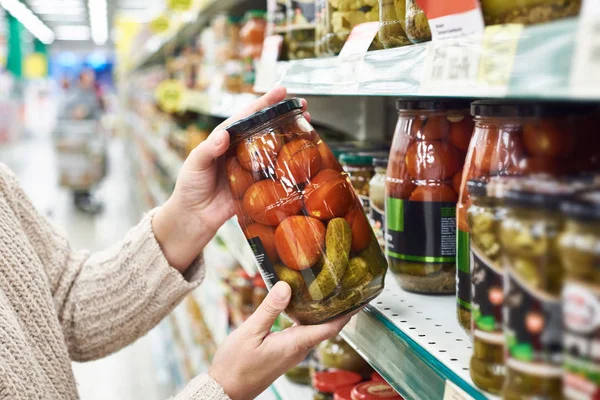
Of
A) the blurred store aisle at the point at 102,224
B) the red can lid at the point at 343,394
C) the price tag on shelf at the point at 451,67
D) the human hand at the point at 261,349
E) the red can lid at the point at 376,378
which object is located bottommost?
the blurred store aisle at the point at 102,224

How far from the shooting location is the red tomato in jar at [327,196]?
2.87 feet

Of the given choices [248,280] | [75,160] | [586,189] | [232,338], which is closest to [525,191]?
[586,189]

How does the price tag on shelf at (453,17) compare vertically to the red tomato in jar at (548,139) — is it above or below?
above

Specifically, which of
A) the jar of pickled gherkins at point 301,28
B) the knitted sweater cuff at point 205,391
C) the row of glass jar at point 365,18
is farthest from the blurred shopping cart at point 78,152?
the knitted sweater cuff at point 205,391

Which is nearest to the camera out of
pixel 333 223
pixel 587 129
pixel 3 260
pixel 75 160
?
pixel 587 129

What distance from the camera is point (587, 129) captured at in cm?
65

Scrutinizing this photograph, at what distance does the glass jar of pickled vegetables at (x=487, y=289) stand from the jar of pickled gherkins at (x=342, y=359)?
2.43ft

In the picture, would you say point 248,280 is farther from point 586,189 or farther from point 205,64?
point 586,189

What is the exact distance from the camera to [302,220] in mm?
865

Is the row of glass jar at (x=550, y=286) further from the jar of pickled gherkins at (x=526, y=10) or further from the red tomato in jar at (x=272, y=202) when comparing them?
the red tomato in jar at (x=272, y=202)

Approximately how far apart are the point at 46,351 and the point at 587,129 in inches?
40.2

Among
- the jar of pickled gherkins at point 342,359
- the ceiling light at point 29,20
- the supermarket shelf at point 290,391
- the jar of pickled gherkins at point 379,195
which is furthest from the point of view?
the ceiling light at point 29,20

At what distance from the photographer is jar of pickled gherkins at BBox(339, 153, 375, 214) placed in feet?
3.96

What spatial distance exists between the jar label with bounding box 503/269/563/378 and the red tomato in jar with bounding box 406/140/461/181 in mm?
418
